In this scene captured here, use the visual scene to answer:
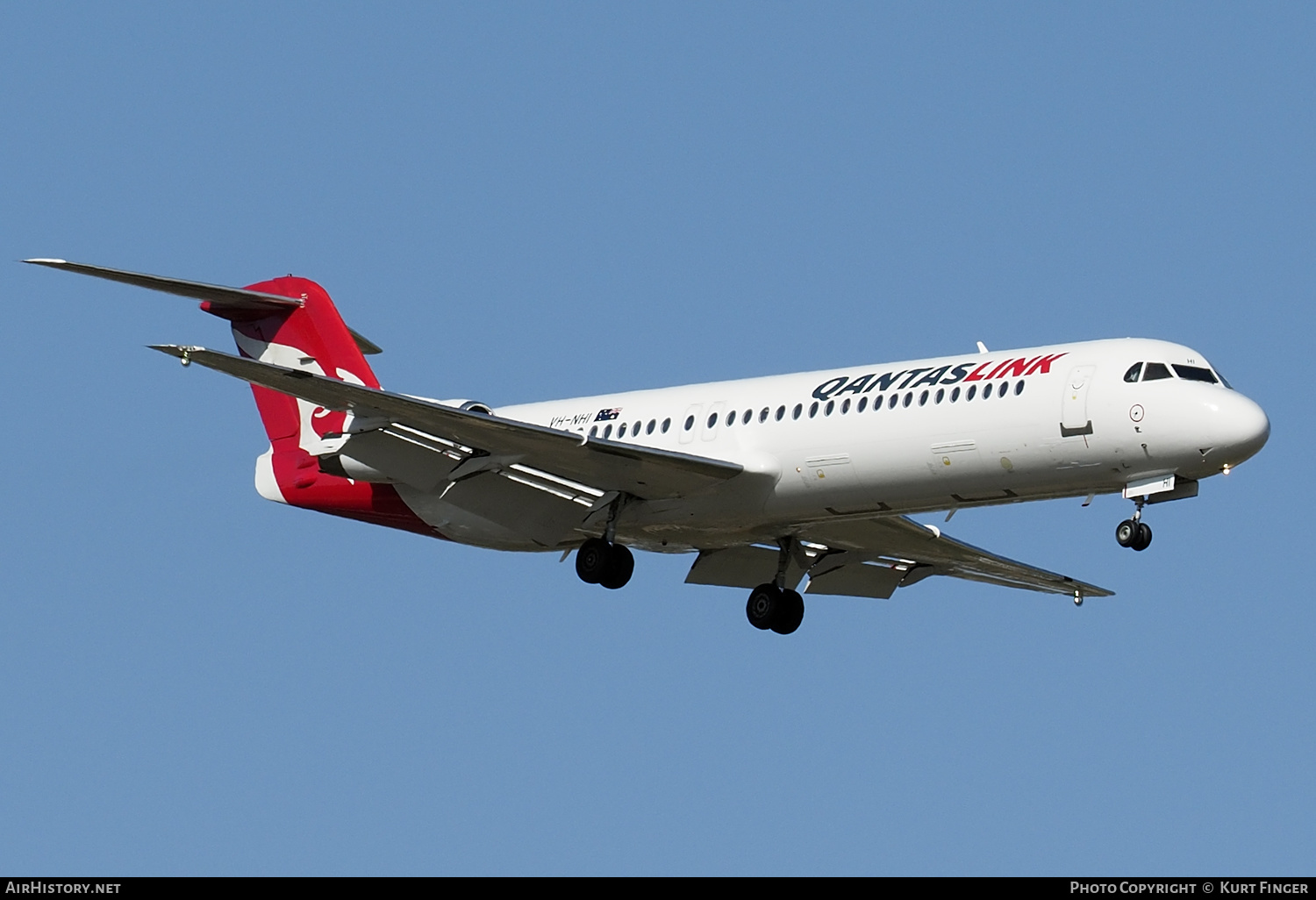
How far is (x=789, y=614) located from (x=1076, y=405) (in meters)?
7.93

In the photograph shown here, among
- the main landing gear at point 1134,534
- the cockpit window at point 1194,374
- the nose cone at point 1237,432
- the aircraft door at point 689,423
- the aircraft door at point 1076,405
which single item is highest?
the aircraft door at point 689,423

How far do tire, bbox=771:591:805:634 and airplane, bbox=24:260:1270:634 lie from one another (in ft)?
0.11

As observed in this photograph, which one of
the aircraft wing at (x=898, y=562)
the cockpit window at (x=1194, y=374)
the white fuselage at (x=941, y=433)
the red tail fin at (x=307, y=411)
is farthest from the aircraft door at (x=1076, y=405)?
the red tail fin at (x=307, y=411)

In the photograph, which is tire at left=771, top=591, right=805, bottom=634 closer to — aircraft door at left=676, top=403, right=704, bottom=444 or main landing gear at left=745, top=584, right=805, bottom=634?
main landing gear at left=745, top=584, right=805, bottom=634

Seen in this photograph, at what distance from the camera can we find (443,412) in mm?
32062

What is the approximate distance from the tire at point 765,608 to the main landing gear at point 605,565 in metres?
3.27

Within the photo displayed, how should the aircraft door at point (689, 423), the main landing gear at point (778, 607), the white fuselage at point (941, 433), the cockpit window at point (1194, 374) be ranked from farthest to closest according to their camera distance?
the main landing gear at point (778, 607), the aircraft door at point (689, 423), the cockpit window at point (1194, 374), the white fuselage at point (941, 433)

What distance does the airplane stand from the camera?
30203 mm

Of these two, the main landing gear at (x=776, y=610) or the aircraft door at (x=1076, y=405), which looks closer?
the aircraft door at (x=1076, y=405)

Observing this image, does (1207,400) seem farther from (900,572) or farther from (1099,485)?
(900,572)

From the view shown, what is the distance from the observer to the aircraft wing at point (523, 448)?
31547mm

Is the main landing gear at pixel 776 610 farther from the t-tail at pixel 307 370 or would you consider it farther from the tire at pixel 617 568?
the t-tail at pixel 307 370
